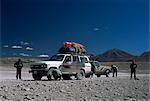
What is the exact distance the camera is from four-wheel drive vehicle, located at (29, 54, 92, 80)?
26502mm

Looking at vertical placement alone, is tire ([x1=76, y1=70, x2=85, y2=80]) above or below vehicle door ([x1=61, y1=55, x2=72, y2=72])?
below

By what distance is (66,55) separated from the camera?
28297 millimetres

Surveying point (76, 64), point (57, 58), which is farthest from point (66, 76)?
point (57, 58)

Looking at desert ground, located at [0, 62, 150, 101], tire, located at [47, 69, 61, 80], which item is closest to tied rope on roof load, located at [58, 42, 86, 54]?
tire, located at [47, 69, 61, 80]

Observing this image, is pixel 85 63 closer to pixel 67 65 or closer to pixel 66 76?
pixel 66 76

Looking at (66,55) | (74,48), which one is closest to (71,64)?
(66,55)

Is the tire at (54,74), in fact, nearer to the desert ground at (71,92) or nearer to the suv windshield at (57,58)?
the suv windshield at (57,58)

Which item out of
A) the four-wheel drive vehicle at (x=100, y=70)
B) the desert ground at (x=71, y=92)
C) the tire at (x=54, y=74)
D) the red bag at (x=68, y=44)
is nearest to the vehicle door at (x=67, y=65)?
the tire at (x=54, y=74)

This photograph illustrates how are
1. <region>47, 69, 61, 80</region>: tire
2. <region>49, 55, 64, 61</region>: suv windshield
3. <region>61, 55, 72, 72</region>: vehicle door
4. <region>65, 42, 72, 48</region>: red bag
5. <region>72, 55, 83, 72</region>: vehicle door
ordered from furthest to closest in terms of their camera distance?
<region>65, 42, 72, 48</region>: red bag, <region>72, 55, 83, 72</region>: vehicle door, <region>49, 55, 64, 61</region>: suv windshield, <region>61, 55, 72, 72</region>: vehicle door, <region>47, 69, 61, 80</region>: tire

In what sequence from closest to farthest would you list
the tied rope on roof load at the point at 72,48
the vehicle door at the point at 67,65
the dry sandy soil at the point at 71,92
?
the dry sandy soil at the point at 71,92 < the vehicle door at the point at 67,65 < the tied rope on roof load at the point at 72,48

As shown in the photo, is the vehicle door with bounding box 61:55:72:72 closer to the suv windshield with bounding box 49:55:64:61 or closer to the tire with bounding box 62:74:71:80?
the suv windshield with bounding box 49:55:64:61

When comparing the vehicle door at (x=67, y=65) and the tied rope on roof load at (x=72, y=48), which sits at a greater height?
the tied rope on roof load at (x=72, y=48)

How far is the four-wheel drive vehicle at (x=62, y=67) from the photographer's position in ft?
86.9

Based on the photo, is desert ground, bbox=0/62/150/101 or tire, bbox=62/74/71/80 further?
tire, bbox=62/74/71/80
